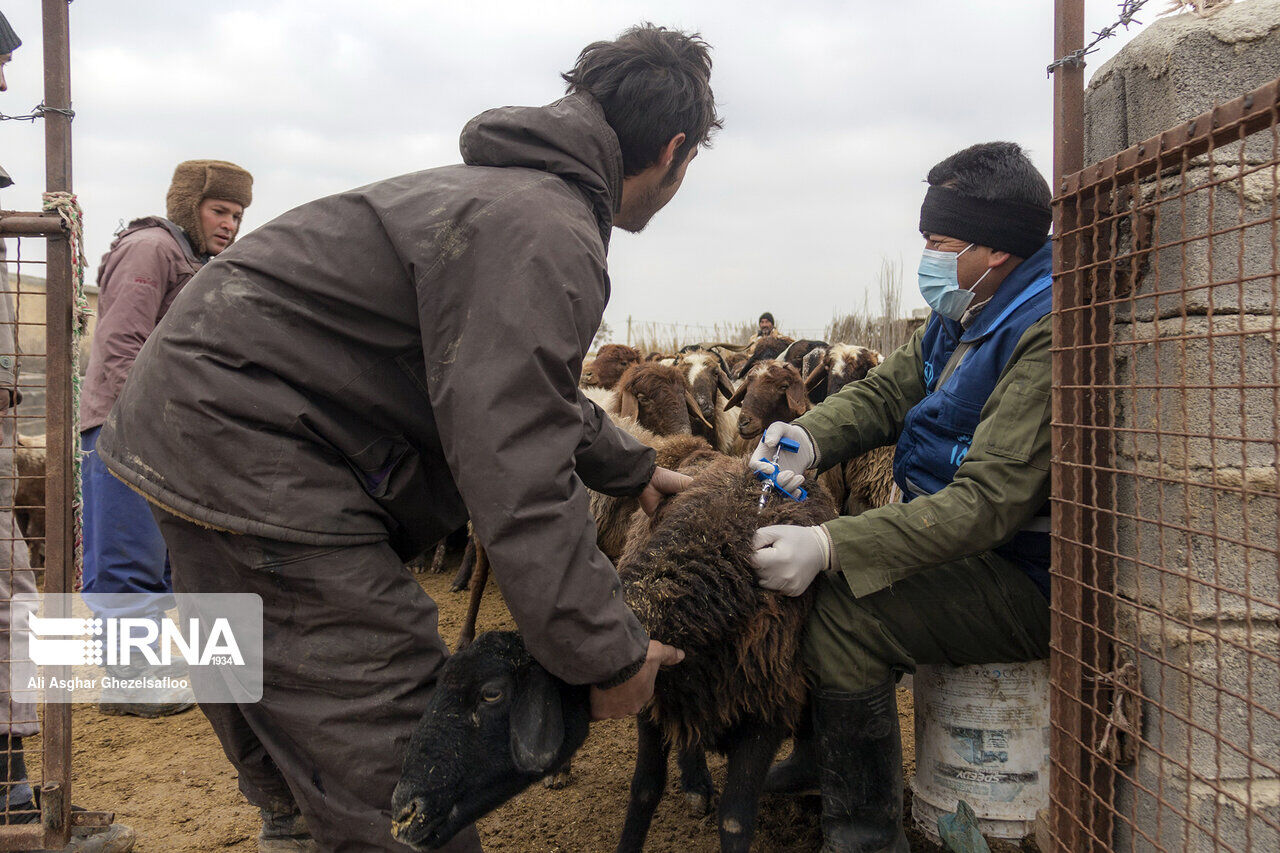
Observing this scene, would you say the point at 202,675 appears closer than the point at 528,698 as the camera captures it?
No

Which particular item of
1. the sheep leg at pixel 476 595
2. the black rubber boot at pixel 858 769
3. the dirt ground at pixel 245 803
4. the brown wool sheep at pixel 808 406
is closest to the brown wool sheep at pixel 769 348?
the brown wool sheep at pixel 808 406

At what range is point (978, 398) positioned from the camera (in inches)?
102

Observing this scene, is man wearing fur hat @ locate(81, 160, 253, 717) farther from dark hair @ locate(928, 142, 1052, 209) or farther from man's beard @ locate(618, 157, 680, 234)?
dark hair @ locate(928, 142, 1052, 209)

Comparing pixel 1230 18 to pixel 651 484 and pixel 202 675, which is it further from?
pixel 202 675

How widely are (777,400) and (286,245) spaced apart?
5002mm

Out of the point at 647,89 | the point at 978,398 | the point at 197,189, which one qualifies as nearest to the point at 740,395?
the point at 197,189

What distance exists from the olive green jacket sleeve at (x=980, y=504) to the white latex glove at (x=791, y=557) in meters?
0.04

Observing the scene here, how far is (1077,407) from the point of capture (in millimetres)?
2100

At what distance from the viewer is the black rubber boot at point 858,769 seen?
2.51 metres

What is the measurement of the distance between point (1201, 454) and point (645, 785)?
1.86m

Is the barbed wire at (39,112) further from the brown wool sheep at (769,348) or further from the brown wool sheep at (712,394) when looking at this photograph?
the brown wool sheep at (769,348)

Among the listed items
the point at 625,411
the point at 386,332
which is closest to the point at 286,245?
the point at 386,332

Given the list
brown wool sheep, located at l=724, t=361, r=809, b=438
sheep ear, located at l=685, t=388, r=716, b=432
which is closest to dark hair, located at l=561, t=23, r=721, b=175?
sheep ear, located at l=685, t=388, r=716, b=432

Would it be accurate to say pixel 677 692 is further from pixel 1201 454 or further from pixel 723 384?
pixel 723 384
